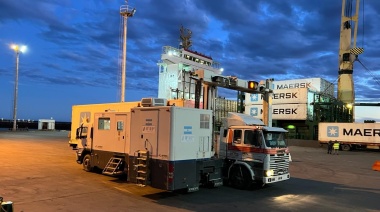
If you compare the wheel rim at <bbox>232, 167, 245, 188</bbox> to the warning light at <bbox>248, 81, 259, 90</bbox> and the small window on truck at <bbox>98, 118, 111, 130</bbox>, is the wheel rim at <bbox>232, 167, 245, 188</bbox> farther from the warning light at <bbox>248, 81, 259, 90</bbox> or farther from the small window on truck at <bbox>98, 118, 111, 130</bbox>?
the small window on truck at <bbox>98, 118, 111, 130</bbox>

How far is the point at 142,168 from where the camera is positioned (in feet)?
36.1

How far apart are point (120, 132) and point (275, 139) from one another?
6.26 meters

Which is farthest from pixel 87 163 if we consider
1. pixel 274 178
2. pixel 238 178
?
pixel 274 178

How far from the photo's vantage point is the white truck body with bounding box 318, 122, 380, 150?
4247 cm

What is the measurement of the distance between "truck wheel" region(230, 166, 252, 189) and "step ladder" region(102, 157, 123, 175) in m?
4.41

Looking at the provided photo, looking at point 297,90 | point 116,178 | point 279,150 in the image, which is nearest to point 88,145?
point 116,178

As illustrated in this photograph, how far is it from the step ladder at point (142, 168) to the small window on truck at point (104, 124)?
4233 mm

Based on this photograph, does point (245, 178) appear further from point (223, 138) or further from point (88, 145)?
point (88, 145)

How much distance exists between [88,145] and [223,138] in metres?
6.52

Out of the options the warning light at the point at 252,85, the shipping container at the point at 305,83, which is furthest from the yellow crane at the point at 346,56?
the warning light at the point at 252,85

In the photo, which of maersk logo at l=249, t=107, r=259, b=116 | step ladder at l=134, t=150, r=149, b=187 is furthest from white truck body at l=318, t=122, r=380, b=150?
step ladder at l=134, t=150, r=149, b=187

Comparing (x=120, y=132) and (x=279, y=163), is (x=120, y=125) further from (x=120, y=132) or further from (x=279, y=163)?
(x=279, y=163)

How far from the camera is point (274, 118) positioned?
56719 millimetres

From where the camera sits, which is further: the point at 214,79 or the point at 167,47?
the point at 167,47
